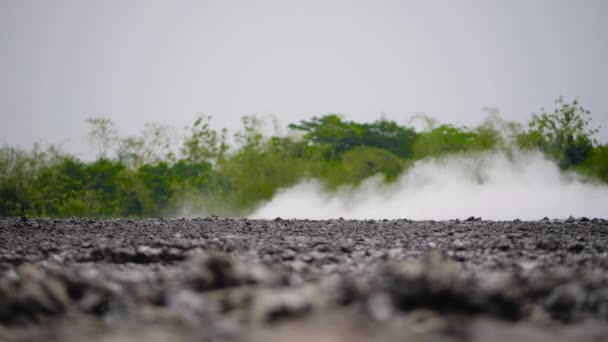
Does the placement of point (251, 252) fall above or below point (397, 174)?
below

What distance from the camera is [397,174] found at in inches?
1751

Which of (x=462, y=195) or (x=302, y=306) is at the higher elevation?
(x=462, y=195)

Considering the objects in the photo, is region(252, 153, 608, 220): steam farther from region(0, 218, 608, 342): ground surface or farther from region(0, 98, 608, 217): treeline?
region(0, 218, 608, 342): ground surface

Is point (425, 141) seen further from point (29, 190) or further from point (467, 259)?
point (467, 259)

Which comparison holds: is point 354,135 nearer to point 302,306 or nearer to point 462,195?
point 462,195

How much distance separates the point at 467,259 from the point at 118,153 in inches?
1715

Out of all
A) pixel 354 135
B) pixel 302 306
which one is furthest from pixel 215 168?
pixel 302 306

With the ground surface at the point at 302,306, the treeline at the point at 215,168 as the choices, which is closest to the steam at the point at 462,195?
the treeline at the point at 215,168

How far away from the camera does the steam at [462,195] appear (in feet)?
94.3

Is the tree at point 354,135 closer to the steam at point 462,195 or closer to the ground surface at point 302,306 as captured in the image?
the steam at point 462,195

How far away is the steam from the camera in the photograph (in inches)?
1132

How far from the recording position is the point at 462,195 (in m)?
33.5

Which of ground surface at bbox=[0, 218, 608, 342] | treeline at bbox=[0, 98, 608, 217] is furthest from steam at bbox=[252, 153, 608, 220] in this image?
ground surface at bbox=[0, 218, 608, 342]

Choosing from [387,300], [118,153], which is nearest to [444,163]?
[118,153]
